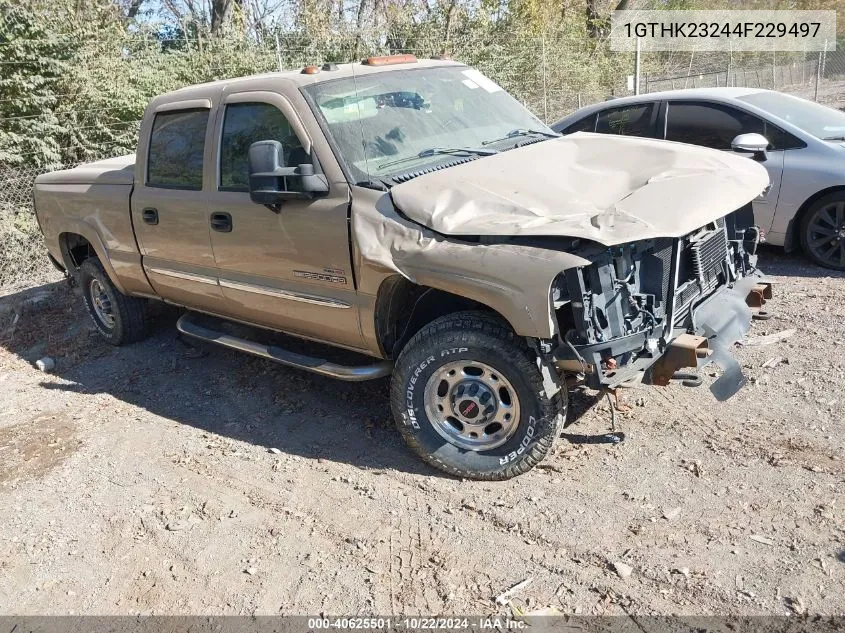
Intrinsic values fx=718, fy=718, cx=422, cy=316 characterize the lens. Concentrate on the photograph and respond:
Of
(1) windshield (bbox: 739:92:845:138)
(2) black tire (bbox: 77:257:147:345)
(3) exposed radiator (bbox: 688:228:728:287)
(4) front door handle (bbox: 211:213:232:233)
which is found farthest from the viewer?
(1) windshield (bbox: 739:92:845:138)

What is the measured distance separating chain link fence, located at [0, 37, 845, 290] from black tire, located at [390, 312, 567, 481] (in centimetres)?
647

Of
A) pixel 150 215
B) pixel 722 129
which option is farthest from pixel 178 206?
pixel 722 129

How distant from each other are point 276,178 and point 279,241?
1.37ft

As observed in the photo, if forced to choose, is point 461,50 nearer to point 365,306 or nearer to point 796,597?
point 365,306

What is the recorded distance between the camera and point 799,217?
650cm

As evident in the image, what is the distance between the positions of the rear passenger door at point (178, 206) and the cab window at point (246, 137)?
179 millimetres

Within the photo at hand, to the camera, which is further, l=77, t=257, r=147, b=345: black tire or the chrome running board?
l=77, t=257, r=147, b=345: black tire

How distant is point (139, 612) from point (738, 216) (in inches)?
152

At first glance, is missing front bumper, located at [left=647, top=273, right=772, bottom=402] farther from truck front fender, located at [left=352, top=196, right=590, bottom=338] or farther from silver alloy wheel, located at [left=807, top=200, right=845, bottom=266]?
silver alloy wheel, located at [left=807, top=200, right=845, bottom=266]

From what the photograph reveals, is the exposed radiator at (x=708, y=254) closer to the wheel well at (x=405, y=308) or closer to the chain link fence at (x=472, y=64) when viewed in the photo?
the wheel well at (x=405, y=308)

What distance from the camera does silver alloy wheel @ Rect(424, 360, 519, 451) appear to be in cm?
365

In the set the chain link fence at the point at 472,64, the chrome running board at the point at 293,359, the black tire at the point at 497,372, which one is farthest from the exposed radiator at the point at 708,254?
the chain link fence at the point at 472,64

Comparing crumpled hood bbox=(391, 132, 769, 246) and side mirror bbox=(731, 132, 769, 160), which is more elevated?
crumpled hood bbox=(391, 132, 769, 246)

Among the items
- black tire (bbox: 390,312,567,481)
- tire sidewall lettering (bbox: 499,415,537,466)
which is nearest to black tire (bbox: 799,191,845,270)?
black tire (bbox: 390,312,567,481)
